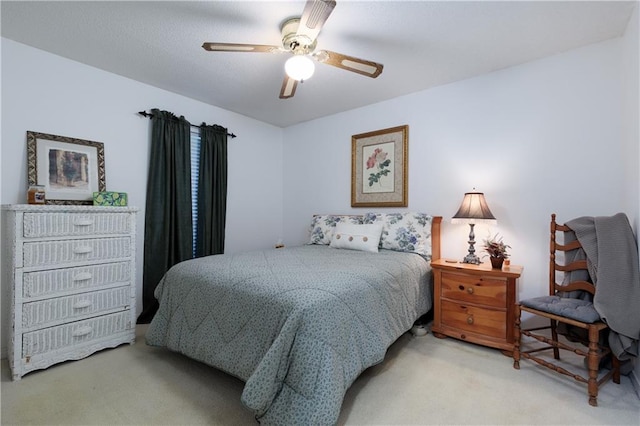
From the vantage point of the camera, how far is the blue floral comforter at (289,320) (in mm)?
1366

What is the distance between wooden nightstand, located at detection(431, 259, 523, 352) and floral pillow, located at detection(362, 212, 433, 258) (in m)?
0.27

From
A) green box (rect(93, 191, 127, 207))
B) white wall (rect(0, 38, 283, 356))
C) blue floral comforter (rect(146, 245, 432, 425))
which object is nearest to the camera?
blue floral comforter (rect(146, 245, 432, 425))

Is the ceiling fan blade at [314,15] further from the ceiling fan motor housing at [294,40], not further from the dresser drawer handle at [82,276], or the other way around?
the dresser drawer handle at [82,276]

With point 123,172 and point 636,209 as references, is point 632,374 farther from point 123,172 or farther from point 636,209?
point 123,172

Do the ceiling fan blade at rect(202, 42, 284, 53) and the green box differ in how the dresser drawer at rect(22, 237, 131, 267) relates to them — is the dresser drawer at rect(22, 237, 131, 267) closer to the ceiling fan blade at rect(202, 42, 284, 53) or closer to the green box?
the green box

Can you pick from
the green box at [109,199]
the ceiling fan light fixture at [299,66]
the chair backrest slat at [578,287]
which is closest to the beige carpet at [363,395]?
the chair backrest slat at [578,287]

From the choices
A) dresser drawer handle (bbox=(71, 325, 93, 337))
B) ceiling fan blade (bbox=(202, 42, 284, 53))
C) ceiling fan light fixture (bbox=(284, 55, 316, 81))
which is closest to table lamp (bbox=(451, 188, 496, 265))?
ceiling fan light fixture (bbox=(284, 55, 316, 81))

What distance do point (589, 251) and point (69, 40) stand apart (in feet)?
13.4

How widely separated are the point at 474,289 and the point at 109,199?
3201 mm

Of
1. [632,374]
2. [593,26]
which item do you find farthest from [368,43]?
[632,374]

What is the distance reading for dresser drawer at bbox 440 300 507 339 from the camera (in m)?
2.31

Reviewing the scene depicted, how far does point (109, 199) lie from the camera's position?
101 inches

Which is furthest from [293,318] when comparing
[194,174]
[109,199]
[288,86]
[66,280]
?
[194,174]

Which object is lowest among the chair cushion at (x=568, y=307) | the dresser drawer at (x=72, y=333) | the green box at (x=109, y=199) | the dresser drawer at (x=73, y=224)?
the dresser drawer at (x=72, y=333)
